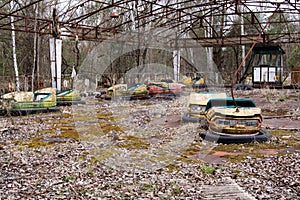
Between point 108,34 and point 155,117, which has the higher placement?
point 108,34

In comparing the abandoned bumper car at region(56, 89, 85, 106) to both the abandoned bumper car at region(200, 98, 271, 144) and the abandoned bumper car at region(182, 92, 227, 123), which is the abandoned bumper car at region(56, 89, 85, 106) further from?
the abandoned bumper car at region(200, 98, 271, 144)

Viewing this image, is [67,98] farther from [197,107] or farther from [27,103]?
[197,107]

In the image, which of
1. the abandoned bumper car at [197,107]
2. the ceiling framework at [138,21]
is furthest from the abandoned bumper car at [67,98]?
the abandoned bumper car at [197,107]

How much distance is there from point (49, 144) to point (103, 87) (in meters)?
12.1

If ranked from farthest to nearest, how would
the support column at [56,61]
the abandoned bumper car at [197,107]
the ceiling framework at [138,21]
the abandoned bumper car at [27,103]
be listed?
1. the ceiling framework at [138,21]
2. the support column at [56,61]
3. the abandoned bumper car at [27,103]
4. the abandoned bumper car at [197,107]

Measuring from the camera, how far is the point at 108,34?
49.2 ft

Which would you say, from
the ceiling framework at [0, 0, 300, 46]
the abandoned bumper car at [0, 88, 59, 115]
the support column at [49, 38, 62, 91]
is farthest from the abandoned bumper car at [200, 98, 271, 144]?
the support column at [49, 38, 62, 91]

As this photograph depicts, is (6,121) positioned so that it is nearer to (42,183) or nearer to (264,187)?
(42,183)

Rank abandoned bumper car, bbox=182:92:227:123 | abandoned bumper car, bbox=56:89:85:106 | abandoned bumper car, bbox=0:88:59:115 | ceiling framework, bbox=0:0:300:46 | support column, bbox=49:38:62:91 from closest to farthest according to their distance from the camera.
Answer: abandoned bumper car, bbox=182:92:227:123
abandoned bumper car, bbox=0:88:59:115
abandoned bumper car, bbox=56:89:85:106
support column, bbox=49:38:62:91
ceiling framework, bbox=0:0:300:46

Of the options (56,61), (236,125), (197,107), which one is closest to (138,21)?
(56,61)

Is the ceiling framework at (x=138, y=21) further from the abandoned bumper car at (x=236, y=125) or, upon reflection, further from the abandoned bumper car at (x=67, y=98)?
the abandoned bumper car at (x=236, y=125)

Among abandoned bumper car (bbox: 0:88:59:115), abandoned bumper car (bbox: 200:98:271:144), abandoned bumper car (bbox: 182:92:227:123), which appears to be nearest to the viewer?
abandoned bumper car (bbox: 200:98:271:144)

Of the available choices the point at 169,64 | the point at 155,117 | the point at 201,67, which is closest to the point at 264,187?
the point at 155,117

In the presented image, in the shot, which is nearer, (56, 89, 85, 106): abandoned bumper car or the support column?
(56, 89, 85, 106): abandoned bumper car
